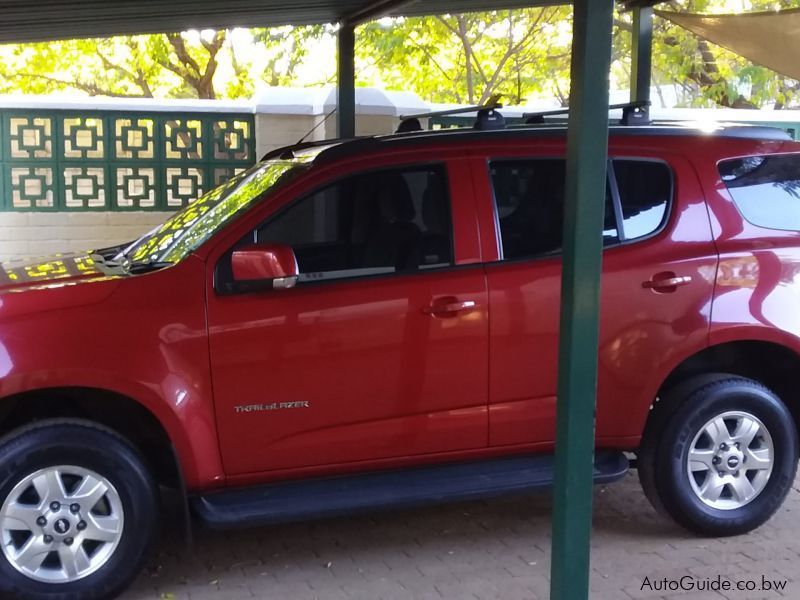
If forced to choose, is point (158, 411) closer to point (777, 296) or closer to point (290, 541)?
point (290, 541)

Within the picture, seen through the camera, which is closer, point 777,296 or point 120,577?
point 120,577

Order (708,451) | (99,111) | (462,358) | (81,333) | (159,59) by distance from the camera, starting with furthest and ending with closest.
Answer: (159,59)
(99,111)
(708,451)
(462,358)
(81,333)

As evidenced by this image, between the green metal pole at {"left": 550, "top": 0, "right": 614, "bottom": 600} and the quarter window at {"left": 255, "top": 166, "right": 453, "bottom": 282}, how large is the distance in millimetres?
1258

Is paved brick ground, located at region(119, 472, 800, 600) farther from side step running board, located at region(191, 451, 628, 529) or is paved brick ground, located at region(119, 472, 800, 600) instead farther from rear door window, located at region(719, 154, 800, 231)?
rear door window, located at region(719, 154, 800, 231)

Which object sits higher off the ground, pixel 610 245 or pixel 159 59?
pixel 159 59

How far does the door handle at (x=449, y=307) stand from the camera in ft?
14.9

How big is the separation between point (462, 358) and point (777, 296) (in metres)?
1.72

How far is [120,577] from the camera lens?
13.7ft

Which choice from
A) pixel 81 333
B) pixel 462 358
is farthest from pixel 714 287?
pixel 81 333

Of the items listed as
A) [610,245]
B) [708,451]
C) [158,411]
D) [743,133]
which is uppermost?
[743,133]

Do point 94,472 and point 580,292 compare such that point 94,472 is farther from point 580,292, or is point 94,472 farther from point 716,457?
point 716,457

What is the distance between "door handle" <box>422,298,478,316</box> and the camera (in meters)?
4.55

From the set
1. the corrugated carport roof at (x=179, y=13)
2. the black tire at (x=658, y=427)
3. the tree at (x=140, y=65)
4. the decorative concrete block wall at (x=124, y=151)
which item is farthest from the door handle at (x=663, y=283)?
the tree at (x=140, y=65)

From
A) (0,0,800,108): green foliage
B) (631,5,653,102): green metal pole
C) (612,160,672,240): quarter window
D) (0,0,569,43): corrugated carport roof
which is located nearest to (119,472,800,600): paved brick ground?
(612,160,672,240): quarter window
